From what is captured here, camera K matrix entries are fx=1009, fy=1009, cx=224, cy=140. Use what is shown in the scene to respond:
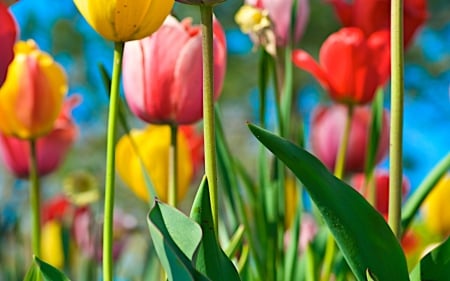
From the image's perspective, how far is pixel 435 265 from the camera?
0.57 meters

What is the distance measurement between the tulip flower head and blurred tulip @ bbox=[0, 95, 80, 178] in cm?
36

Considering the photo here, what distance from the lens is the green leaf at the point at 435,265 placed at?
0.57m

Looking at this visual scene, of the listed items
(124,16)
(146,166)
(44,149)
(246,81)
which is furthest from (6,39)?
(246,81)

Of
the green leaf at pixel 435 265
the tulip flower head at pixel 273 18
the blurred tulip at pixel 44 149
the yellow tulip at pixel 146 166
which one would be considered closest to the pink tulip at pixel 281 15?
the tulip flower head at pixel 273 18

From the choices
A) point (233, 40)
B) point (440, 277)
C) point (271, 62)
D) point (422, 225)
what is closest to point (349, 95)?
point (271, 62)

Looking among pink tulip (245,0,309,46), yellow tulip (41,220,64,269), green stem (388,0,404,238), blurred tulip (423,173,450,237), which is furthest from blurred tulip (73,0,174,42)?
blurred tulip (423,173,450,237)

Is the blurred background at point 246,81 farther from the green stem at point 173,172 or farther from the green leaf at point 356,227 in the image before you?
the green leaf at point 356,227

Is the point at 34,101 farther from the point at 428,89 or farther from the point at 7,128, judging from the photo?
the point at 428,89

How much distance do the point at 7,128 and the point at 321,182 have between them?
20.5 inches

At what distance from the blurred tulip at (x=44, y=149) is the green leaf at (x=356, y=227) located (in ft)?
2.55

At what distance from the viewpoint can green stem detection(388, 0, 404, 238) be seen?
23.4 inches

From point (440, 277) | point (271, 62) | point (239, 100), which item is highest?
point (271, 62)

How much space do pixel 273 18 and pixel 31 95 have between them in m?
0.25

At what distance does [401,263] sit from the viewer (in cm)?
55
